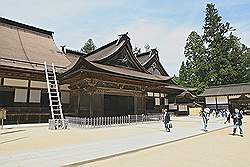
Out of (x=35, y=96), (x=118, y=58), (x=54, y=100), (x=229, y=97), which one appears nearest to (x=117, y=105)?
(x=118, y=58)

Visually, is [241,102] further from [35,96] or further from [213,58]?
[35,96]

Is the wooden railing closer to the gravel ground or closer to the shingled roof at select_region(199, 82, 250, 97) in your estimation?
the gravel ground

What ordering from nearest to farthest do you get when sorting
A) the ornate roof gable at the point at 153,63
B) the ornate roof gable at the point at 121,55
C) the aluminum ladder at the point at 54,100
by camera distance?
the aluminum ladder at the point at 54,100
the ornate roof gable at the point at 121,55
the ornate roof gable at the point at 153,63

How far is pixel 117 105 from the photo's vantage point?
2580 centimetres

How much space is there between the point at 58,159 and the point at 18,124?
39.4 feet

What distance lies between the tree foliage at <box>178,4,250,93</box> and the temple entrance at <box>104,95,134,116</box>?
1334 inches

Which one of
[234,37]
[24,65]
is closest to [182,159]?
[24,65]

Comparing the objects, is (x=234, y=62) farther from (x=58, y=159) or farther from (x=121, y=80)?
(x=58, y=159)

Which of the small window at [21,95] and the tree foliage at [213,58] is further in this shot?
the tree foliage at [213,58]

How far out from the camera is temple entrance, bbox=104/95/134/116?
80.1 feet

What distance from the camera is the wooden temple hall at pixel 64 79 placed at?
17.3 metres

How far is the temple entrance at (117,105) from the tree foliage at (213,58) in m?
33.9

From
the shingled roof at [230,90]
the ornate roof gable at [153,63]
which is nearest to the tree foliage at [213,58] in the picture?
the shingled roof at [230,90]

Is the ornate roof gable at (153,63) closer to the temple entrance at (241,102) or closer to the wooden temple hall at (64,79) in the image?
the wooden temple hall at (64,79)
